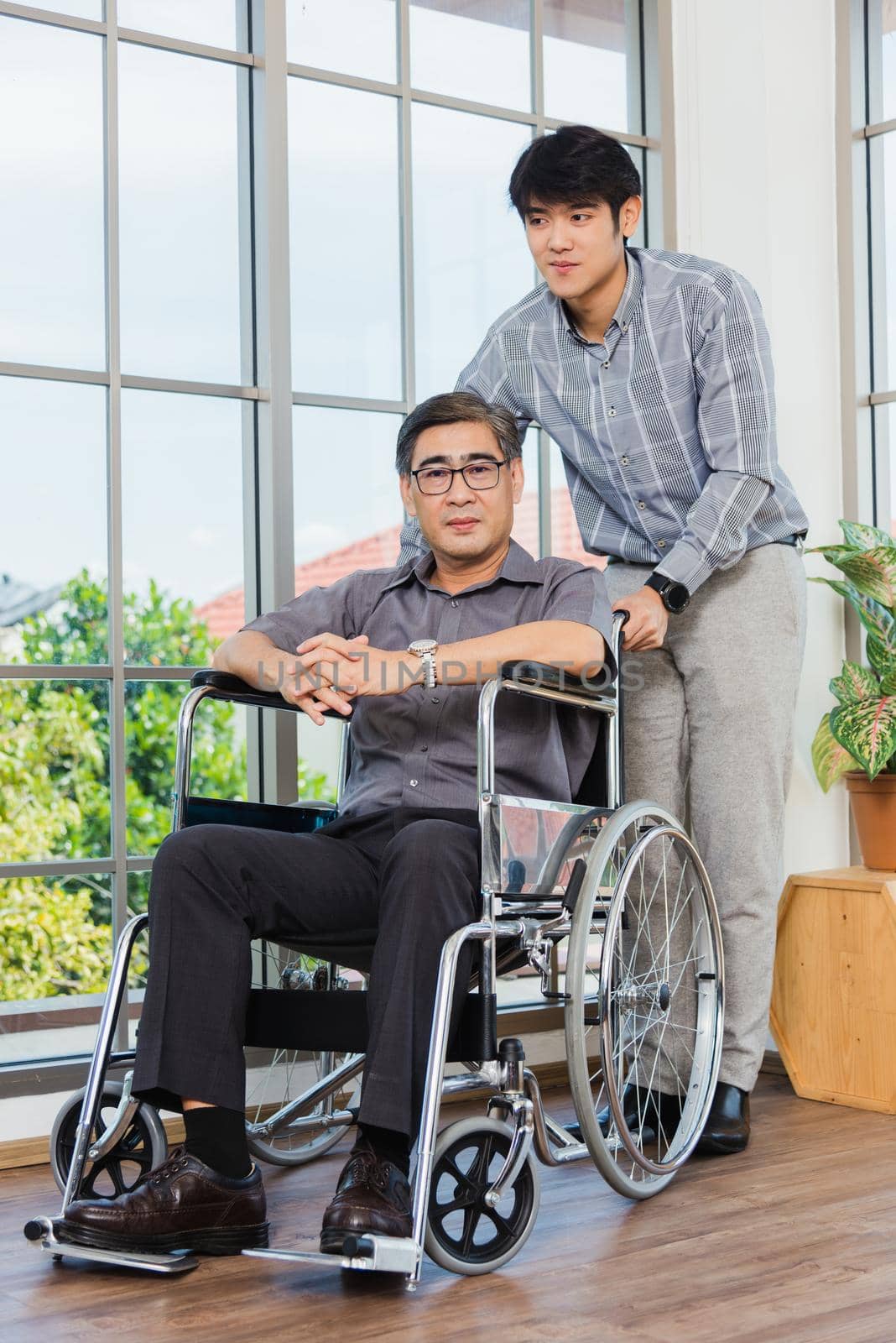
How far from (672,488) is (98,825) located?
1.18m

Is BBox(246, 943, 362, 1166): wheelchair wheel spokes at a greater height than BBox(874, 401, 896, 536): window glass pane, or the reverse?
BBox(874, 401, 896, 536): window glass pane

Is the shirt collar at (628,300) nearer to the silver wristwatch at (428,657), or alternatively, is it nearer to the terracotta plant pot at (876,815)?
the silver wristwatch at (428,657)

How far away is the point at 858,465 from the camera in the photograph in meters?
3.12

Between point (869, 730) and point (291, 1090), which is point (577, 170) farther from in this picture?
point (291, 1090)

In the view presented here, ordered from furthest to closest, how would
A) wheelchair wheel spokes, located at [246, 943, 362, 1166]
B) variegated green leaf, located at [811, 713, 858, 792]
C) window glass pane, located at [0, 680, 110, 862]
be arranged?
variegated green leaf, located at [811, 713, 858, 792], window glass pane, located at [0, 680, 110, 862], wheelchair wheel spokes, located at [246, 943, 362, 1166]

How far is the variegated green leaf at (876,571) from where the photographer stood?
2.78 m

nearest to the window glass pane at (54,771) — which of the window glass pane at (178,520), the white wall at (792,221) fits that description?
the window glass pane at (178,520)

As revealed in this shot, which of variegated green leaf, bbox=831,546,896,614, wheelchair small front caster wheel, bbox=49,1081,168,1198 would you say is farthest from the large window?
variegated green leaf, bbox=831,546,896,614

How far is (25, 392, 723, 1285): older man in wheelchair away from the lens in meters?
1.69

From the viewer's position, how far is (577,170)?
2.32 m

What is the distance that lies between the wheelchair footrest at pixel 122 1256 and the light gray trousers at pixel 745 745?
999 millimetres

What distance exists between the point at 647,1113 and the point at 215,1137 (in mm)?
995

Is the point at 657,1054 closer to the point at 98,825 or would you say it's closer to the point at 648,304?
the point at 98,825

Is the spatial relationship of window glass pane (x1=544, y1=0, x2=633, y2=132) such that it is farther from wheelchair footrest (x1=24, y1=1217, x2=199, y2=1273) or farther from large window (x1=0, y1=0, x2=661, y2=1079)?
wheelchair footrest (x1=24, y1=1217, x2=199, y2=1273)
